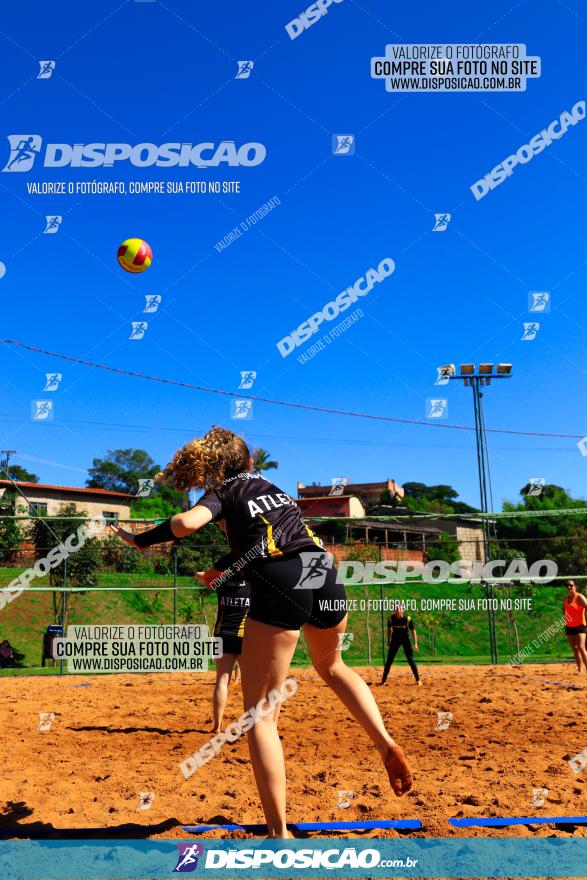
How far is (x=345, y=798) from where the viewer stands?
14.8 feet

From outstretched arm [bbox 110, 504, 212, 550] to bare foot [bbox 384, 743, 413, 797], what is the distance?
156 centimetres

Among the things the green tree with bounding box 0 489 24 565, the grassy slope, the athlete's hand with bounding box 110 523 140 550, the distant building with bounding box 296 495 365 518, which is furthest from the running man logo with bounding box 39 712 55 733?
the distant building with bounding box 296 495 365 518

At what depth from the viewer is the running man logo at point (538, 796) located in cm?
431

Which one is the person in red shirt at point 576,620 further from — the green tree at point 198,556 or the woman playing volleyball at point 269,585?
the woman playing volleyball at point 269,585

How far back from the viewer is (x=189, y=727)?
308 inches

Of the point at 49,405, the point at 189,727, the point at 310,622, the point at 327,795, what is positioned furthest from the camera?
the point at 49,405

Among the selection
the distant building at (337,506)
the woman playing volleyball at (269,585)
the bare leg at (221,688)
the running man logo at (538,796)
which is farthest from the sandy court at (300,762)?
the distant building at (337,506)

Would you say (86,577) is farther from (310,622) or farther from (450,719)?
(310,622)

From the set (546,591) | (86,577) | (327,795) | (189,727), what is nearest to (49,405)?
(86,577)

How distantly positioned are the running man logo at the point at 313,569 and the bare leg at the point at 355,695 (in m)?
0.27

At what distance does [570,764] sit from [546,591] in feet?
67.3

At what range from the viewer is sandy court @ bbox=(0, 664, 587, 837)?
4.20 m

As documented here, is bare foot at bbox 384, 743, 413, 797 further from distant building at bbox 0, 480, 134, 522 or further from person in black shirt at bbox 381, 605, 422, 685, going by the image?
distant building at bbox 0, 480, 134, 522

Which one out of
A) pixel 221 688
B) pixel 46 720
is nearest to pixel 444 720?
pixel 221 688
